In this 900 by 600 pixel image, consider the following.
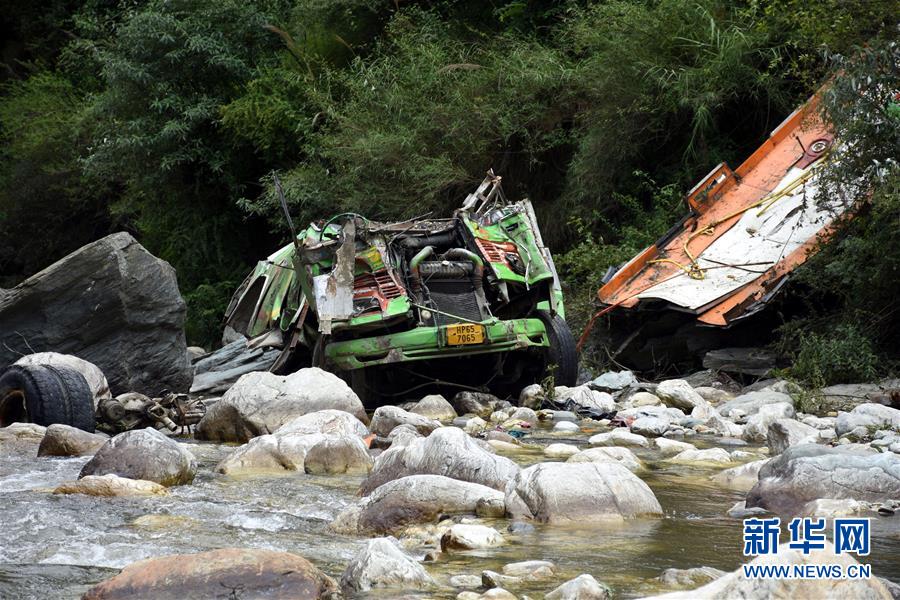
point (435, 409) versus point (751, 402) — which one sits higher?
point (751, 402)

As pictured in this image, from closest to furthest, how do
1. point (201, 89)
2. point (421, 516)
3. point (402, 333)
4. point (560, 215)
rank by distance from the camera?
1. point (421, 516)
2. point (402, 333)
3. point (560, 215)
4. point (201, 89)

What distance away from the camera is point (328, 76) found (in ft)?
68.6

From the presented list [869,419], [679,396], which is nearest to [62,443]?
[679,396]

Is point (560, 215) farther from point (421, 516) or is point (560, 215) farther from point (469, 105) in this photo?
point (421, 516)

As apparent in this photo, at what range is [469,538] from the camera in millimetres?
4699

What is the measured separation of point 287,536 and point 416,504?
623 millimetres

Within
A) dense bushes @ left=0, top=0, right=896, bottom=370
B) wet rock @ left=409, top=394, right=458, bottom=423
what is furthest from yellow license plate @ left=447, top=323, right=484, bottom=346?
dense bushes @ left=0, top=0, right=896, bottom=370

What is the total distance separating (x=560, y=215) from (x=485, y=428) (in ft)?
26.1

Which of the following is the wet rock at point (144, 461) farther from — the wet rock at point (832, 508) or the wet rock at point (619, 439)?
the wet rock at point (832, 508)

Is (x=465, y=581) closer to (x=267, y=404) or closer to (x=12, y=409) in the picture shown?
(x=267, y=404)

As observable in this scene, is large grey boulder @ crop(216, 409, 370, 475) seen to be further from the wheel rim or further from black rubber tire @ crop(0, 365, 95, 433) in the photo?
the wheel rim

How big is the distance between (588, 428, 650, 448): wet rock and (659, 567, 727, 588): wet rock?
4.01 metres

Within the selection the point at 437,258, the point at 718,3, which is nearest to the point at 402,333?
the point at 437,258

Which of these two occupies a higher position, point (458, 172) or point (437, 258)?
point (458, 172)
